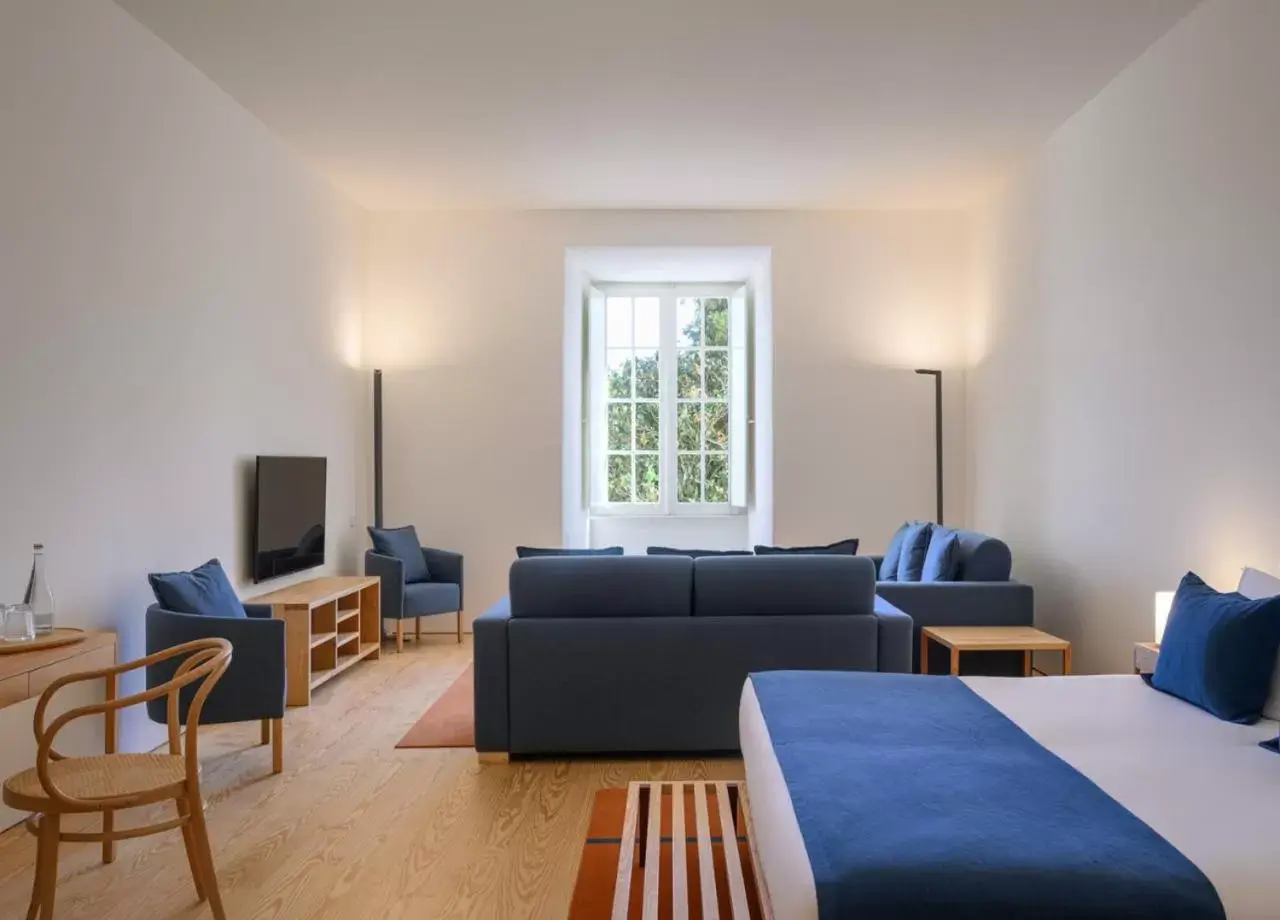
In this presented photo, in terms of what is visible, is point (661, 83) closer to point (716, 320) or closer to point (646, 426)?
point (716, 320)

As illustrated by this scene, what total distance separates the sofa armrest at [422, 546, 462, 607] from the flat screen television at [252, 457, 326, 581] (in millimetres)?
962

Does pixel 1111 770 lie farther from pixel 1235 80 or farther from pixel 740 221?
pixel 740 221

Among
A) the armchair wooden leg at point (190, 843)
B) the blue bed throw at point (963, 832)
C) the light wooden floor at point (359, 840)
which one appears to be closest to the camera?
the blue bed throw at point (963, 832)

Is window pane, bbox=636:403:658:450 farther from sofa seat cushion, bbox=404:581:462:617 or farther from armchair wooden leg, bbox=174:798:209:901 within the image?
armchair wooden leg, bbox=174:798:209:901

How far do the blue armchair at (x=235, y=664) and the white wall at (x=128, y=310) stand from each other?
33 centimetres

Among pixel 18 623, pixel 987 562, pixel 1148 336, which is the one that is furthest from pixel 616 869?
pixel 1148 336

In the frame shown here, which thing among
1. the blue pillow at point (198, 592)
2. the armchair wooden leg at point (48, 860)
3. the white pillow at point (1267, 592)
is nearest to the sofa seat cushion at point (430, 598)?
the blue pillow at point (198, 592)

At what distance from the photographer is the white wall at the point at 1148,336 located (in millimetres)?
3855

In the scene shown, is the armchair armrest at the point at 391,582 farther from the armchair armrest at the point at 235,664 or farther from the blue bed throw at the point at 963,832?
the blue bed throw at the point at 963,832

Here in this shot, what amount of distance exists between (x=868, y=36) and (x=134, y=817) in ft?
14.8

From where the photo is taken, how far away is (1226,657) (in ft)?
9.50

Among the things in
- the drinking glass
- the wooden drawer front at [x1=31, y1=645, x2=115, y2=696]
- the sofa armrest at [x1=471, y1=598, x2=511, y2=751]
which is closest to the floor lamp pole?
the sofa armrest at [x1=471, y1=598, x2=511, y2=751]

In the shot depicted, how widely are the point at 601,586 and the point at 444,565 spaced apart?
345 centimetres

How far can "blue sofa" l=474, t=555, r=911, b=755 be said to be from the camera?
3.99 metres
